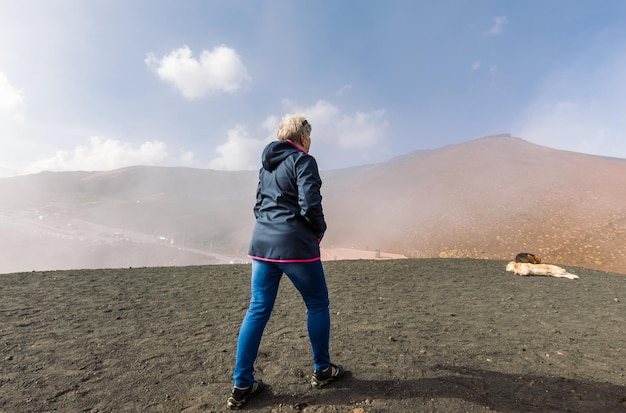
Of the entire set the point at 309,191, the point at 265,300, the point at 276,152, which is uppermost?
the point at 276,152

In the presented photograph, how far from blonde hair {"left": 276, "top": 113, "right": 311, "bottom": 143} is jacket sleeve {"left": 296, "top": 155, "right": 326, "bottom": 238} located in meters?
0.27

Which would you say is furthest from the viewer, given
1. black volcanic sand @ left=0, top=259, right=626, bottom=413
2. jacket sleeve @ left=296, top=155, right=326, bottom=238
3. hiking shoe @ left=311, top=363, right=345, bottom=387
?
hiking shoe @ left=311, top=363, right=345, bottom=387

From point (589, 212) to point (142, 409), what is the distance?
944 inches

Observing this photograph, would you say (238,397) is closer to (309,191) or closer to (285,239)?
(285,239)

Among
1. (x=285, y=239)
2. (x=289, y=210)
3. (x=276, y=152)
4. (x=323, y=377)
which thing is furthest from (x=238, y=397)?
(x=276, y=152)

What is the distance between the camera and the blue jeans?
2.43m

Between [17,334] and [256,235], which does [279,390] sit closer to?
[256,235]

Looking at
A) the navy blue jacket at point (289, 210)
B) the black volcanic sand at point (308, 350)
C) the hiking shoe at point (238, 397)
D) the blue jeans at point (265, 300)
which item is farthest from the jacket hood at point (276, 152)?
the black volcanic sand at point (308, 350)

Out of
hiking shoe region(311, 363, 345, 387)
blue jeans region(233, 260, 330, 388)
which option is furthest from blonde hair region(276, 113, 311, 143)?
hiking shoe region(311, 363, 345, 387)

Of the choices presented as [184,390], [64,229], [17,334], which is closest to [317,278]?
[184,390]

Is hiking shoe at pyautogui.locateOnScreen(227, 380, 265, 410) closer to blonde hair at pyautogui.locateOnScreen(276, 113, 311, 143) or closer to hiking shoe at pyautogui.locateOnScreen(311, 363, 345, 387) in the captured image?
hiking shoe at pyautogui.locateOnScreen(311, 363, 345, 387)

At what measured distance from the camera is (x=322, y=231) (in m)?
2.50

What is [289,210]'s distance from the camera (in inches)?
93.6

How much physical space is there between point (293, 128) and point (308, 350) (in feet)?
7.92
